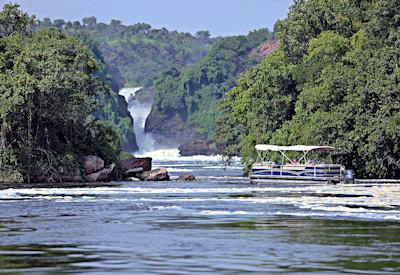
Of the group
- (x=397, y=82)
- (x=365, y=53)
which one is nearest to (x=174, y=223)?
(x=397, y=82)

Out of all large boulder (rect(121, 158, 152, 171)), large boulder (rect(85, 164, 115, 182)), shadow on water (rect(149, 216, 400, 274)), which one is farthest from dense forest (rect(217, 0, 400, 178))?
shadow on water (rect(149, 216, 400, 274))

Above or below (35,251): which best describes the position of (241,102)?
above

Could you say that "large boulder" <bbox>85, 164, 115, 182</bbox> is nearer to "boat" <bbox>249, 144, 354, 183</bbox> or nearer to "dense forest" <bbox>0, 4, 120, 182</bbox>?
"dense forest" <bbox>0, 4, 120, 182</bbox>

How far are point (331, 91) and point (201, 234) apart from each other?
5281cm

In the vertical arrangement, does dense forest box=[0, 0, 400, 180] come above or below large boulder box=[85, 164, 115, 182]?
above

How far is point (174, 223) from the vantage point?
1390 inches

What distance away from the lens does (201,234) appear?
3141 cm

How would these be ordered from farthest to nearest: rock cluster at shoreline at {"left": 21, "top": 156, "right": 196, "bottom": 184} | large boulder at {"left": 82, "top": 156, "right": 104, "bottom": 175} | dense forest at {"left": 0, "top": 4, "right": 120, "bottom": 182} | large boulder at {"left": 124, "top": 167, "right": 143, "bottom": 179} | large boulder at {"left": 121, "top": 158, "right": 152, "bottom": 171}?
large boulder at {"left": 121, "top": 158, "right": 152, "bottom": 171} < large boulder at {"left": 124, "top": 167, "right": 143, "bottom": 179} < large boulder at {"left": 82, "top": 156, "right": 104, "bottom": 175} < rock cluster at shoreline at {"left": 21, "top": 156, "right": 196, "bottom": 184} < dense forest at {"left": 0, "top": 4, "right": 120, "bottom": 182}

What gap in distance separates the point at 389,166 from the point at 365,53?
11.6 meters

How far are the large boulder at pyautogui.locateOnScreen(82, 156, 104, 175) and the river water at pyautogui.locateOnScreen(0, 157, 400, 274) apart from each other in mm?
24136

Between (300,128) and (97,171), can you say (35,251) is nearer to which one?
(97,171)

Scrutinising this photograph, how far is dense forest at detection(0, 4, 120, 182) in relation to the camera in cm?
6994

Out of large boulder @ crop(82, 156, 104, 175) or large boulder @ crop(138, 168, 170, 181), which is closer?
large boulder @ crop(82, 156, 104, 175)

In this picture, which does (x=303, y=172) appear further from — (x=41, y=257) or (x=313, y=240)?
(x=41, y=257)
